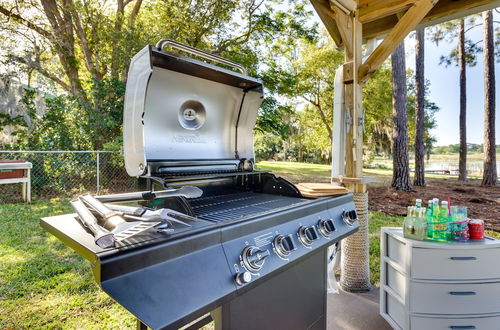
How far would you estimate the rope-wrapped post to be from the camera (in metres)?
2.21

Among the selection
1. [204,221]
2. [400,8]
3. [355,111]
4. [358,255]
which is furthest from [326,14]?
[204,221]

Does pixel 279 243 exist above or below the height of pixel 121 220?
below

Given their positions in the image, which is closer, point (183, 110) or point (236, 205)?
point (236, 205)

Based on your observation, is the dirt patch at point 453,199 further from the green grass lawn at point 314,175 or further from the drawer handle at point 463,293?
the drawer handle at point 463,293

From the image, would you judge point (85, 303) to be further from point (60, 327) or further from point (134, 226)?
point (134, 226)

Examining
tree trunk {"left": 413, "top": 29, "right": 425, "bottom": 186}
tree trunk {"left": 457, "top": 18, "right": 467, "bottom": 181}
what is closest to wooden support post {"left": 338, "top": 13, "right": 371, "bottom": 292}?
tree trunk {"left": 413, "top": 29, "right": 425, "bottom": 186}

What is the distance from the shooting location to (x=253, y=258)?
2.79ft

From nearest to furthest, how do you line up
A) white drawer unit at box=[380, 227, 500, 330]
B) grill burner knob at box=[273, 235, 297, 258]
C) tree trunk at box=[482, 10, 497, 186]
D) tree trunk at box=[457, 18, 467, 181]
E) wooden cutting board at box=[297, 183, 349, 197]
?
grill burner knob at box=[273, 235, 297, 258] → wooden cutting board at box=[297, 183, 349, 197] → white drawer unit at box=[380, 227, 500, 330] → tree trunk at box=[482, 10, 497, 186] → tree trunk at box=[457, 18, 467, 181]

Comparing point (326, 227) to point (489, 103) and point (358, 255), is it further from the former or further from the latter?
point (489, 103)

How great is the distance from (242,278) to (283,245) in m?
0.24

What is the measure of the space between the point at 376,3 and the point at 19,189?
6.42 m

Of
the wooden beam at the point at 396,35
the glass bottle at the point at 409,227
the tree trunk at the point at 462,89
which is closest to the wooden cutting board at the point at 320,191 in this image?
the glass bottle at the point at 409,227

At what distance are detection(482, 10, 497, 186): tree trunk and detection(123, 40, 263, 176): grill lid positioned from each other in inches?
330

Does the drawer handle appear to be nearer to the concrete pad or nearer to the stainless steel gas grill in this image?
the concrete pad
